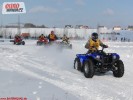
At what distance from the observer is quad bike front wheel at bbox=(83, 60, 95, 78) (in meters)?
12.3

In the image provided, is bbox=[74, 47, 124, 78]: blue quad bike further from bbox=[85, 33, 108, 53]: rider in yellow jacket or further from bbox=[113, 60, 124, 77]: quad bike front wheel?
bbox=[85, 33, 108, 53]: rider in yellow jacket

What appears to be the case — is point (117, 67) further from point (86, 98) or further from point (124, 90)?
point (86, 98)

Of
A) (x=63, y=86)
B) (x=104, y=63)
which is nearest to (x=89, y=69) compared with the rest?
(x=104, y=63)

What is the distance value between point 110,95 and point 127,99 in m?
0.57

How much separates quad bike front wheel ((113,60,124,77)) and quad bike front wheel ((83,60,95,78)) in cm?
106

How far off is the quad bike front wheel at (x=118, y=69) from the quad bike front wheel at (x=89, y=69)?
106 cm

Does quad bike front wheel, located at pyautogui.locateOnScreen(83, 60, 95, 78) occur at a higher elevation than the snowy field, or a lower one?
higher

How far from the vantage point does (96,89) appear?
1005 cm

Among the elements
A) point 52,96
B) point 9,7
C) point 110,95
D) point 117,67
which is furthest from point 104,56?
point 9,7

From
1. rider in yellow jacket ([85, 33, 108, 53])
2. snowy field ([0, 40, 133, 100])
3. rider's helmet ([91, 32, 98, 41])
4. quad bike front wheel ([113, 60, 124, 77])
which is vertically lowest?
snowy field ([0, 40, 133, 100])

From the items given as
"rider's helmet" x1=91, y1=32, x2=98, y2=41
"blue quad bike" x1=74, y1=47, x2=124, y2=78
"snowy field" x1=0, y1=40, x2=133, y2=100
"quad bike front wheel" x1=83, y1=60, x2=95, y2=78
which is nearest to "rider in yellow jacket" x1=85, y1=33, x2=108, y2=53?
"rider's helmet" x1=91, y1=32, x2=98, y2=41

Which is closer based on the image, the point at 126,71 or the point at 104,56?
the point at 104,56

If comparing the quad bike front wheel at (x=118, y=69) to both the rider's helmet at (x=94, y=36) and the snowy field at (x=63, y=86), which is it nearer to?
the snowy field at (x=63, y=86)

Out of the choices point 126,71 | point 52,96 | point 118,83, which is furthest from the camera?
point 126,71
